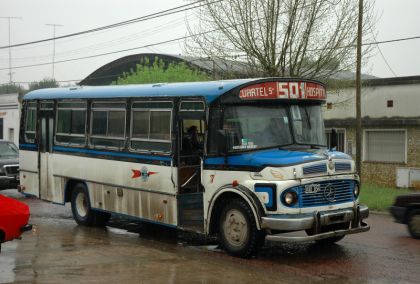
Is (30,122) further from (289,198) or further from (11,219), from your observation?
(289,198)

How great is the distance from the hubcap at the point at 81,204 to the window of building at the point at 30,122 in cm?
231

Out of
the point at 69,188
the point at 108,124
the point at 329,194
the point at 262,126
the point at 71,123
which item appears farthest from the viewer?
the point at 69,188

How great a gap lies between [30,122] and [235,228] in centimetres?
770

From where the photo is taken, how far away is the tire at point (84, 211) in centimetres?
1366

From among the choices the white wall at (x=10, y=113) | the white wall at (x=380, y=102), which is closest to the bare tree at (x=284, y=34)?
the white wall at (x=380, y=102)

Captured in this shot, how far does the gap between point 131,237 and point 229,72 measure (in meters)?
12.6

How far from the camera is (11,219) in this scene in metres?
8.95

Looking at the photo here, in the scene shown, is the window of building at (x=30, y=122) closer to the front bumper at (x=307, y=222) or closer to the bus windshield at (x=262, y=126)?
the bus windshield at (x=262, y=126)

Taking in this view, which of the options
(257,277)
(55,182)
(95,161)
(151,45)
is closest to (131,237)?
(95,161)

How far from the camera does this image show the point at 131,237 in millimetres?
12328

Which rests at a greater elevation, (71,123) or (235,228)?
(71,123)

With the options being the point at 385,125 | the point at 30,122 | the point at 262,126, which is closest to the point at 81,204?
the point at 30,122

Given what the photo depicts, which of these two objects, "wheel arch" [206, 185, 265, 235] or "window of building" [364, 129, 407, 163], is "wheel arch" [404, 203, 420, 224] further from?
"window of building" [364, 129, 407, 163]

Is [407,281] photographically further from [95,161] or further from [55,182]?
[55,182]
